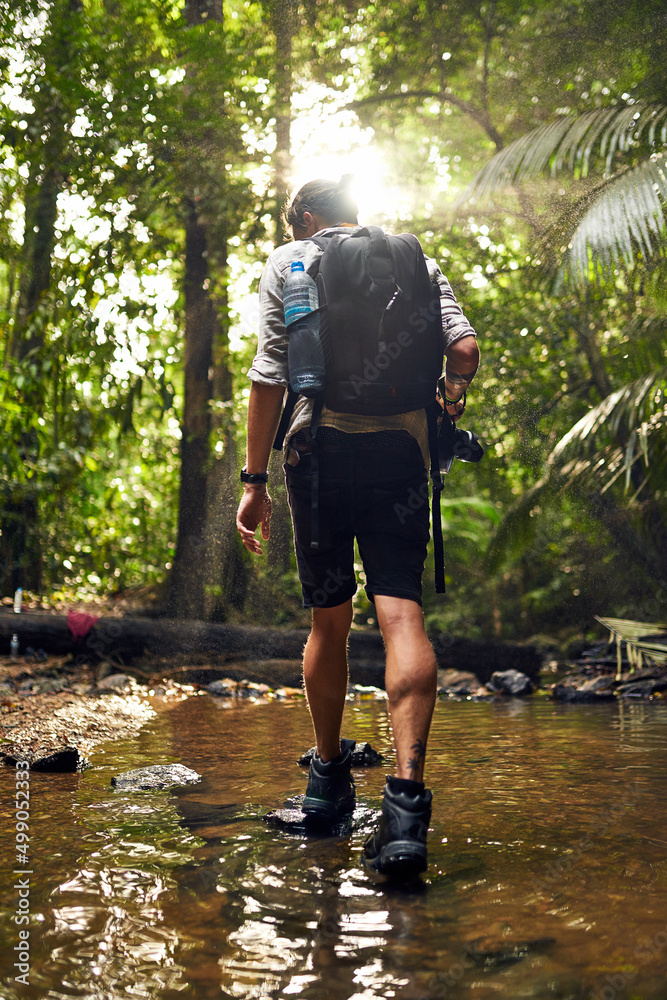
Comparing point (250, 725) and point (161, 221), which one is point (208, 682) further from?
point (161, 221)

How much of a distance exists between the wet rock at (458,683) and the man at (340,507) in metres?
3.99

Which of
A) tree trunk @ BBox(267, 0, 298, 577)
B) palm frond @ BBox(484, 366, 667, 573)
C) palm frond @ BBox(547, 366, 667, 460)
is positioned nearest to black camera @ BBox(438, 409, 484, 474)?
palm frond @ BBox(484, 366, 667, 573)

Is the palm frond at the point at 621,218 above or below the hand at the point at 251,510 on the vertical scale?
above

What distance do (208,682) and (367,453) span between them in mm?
4533

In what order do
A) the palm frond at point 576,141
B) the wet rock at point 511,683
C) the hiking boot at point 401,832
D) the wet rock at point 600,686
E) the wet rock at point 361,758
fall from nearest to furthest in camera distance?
the hiking boot at point 401,832
the wet rock at point 361,758
the wet rock at point 600,686
the wet rock at point 511,683
the palm frond at point 576,141

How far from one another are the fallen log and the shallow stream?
3.77 m

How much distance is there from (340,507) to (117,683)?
423 cm

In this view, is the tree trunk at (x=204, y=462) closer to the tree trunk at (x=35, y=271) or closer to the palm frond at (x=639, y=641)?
the tree trunk at (x=35, y=271)

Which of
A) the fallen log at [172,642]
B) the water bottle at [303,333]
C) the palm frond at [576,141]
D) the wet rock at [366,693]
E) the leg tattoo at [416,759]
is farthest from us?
the fallen log at [172,642]

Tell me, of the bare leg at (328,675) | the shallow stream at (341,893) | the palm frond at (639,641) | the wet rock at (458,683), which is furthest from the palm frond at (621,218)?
the bare leg at (328,675)

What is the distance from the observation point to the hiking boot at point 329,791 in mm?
2090

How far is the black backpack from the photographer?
207 cm

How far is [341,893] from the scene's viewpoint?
1.56m

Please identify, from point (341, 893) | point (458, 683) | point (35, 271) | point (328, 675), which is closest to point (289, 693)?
point (458, 683)
